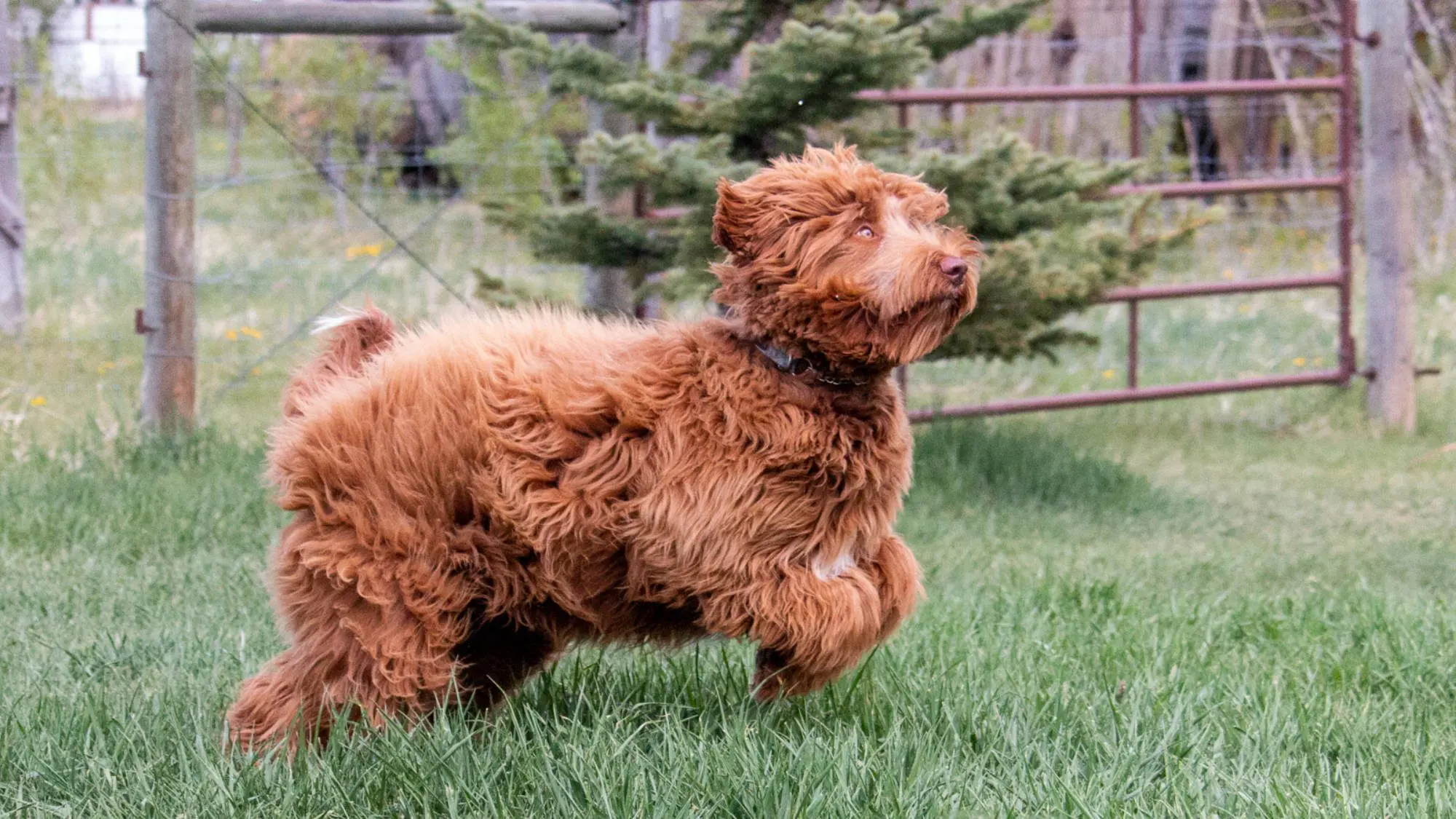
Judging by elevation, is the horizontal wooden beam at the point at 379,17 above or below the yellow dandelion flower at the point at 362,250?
above

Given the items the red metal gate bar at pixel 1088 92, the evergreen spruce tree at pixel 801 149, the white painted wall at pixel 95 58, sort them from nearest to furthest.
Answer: the evergreen spruce tree at pixel 801 149 → the red metal gate bar at pixel 1088 92 → the white painted wall at pixel 95 58

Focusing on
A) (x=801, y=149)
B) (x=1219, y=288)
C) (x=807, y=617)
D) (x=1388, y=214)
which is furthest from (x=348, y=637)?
(x=1388, y=214)

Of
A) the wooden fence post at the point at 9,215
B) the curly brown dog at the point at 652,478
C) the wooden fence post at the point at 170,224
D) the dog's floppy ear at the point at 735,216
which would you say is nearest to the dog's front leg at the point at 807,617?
the curly brown dog at the point at 652,478

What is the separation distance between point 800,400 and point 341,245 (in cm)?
928

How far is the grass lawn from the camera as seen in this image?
9.65 feet

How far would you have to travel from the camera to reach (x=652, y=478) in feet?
10.1

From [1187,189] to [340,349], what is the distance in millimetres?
5652

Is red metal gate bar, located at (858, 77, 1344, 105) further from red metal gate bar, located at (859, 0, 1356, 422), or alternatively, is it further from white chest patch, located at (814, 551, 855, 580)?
white chest patch, located at (814, 551, 855, 580)

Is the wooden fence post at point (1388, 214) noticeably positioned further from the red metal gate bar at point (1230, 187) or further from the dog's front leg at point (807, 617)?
the dog's front leg at point (807, 617)

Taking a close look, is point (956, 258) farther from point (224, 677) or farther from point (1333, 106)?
point (1333, 106)

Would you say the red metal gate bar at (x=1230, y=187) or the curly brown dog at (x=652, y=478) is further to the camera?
the red metal gate bar at (x=1230, y=187)

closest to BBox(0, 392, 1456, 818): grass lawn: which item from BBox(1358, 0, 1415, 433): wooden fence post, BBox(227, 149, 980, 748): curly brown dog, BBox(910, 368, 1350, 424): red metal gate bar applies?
BBox(227, 149, 980, 748): curly brown dog

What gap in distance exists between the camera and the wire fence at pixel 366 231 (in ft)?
26.0

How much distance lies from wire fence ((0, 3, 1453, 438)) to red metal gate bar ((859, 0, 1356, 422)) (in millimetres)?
294
